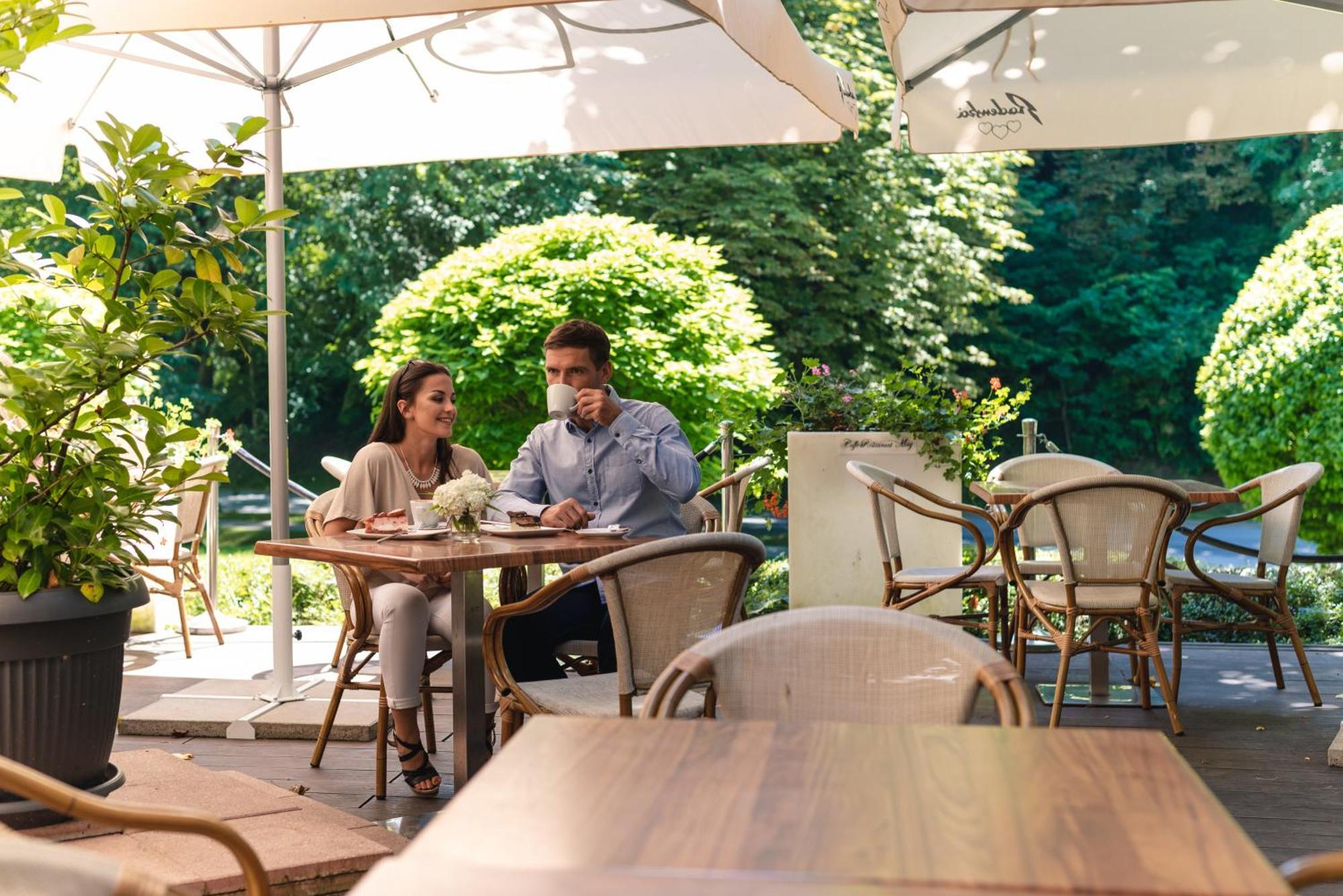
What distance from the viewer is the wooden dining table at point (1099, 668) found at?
5020 millimetres

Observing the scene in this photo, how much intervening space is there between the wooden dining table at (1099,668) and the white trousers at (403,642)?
7.25ft

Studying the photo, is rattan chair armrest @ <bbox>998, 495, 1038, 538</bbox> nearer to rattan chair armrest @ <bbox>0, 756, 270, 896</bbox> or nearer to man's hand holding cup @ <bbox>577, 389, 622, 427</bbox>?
man's hand holding cup @ <bbox>577, 389, 622, 427</bbox>

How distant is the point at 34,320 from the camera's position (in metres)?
3.01

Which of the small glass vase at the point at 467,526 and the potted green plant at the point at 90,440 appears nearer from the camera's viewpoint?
the potted green plant at the point at 90,440

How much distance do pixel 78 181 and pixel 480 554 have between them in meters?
16.9

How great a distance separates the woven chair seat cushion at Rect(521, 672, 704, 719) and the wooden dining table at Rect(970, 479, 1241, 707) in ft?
7.03

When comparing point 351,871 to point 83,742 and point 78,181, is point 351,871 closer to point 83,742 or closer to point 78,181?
point 83,742

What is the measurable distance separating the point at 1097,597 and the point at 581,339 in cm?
194

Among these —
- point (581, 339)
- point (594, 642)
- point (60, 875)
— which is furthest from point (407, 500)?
point (60, 875)

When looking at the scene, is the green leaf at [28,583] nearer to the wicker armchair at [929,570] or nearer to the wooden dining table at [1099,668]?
the wicker armchair at [929,570]

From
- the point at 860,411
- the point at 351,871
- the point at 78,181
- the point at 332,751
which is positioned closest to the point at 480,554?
the point at 351,871

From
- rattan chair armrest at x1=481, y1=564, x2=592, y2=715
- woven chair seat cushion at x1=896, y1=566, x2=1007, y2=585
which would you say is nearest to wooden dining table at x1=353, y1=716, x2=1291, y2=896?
rattan chair armrest at x1=481, y1=564, x2=592, y2=715

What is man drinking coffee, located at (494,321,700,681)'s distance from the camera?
3.92m

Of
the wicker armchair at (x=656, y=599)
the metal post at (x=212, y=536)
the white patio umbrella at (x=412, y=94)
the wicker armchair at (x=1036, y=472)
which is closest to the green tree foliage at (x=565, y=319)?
the metal post at (x=212, y=536)
